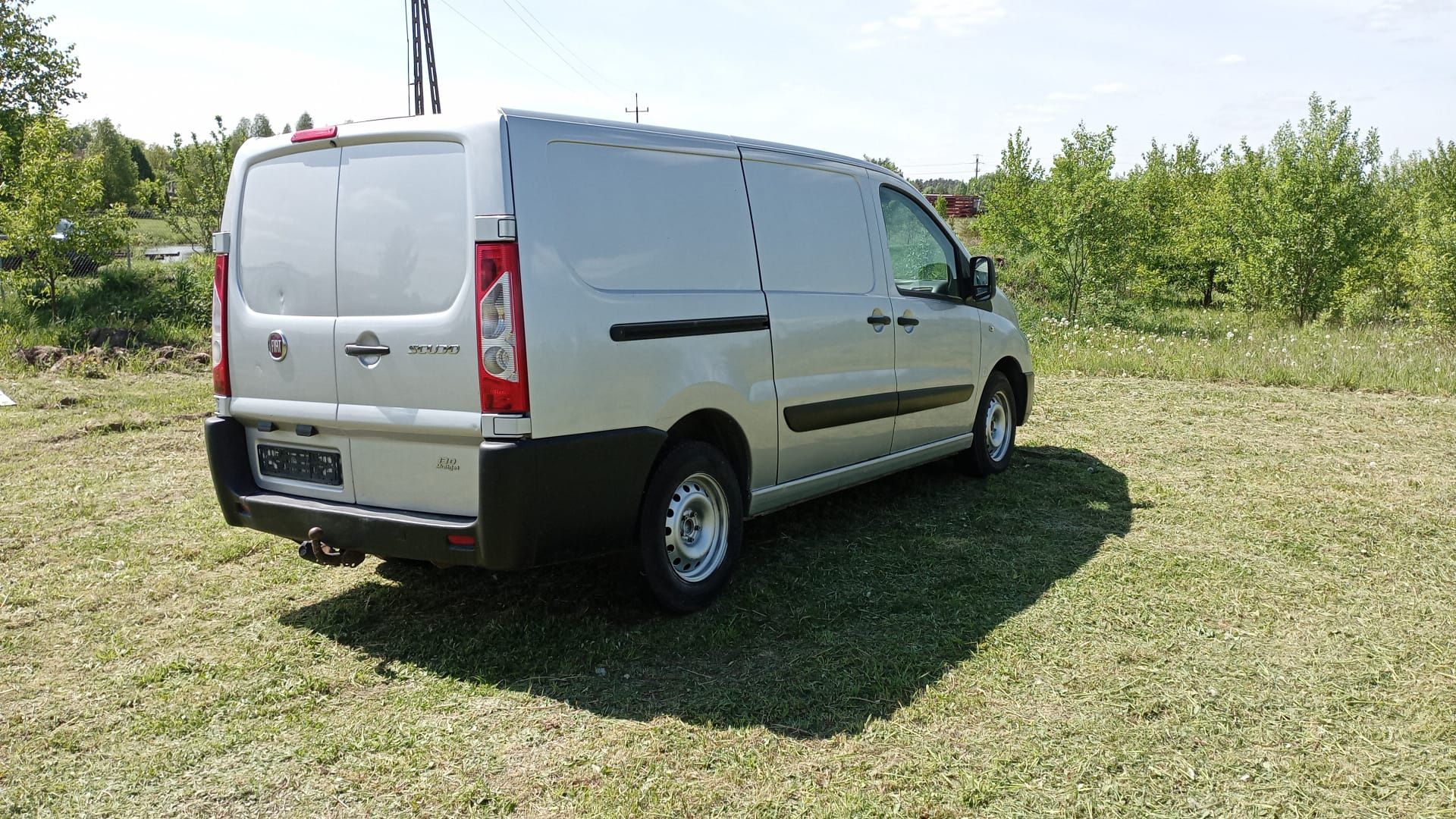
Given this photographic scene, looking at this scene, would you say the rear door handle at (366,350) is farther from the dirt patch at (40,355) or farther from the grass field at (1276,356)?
the grass field at (1276,356)

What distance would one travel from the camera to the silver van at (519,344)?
3762mm

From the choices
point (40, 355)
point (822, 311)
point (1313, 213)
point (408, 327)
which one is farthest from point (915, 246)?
point (1313, 213)

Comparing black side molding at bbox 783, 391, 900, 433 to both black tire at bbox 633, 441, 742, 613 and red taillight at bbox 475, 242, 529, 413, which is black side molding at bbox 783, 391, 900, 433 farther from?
red taillight at bbox 475, 242, 529, 413

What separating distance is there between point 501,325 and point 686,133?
146 cm

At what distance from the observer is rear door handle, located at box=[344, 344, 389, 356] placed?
3.94 meters

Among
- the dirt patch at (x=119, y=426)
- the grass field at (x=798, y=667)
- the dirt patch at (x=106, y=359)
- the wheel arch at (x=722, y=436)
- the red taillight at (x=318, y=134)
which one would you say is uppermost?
the red taillight at (x=318, y=134)

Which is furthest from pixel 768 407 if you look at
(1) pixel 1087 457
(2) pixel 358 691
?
(1) pixel 1087 457

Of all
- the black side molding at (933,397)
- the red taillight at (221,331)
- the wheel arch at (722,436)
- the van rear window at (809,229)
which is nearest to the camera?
the red taillight at (221,331)

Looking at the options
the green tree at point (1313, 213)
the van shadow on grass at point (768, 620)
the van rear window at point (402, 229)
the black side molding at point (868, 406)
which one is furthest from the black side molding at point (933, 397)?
the green tree at point (1313, 213)

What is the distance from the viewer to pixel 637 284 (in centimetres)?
418

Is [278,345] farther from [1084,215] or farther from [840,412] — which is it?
[1084,215]

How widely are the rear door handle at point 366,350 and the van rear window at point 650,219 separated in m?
0.77

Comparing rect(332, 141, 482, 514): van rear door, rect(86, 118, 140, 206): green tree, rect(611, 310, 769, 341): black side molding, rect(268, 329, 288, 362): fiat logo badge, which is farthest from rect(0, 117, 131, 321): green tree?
rect(86, 118, 140, 206): green tree

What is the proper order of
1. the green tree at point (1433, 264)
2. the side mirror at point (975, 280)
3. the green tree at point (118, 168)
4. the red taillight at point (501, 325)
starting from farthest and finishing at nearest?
the green tree at point (118, 168) < the green tree at point (1433, 264) < the side mirror at point (975, 280) < the red taillight at point (501, 325)
